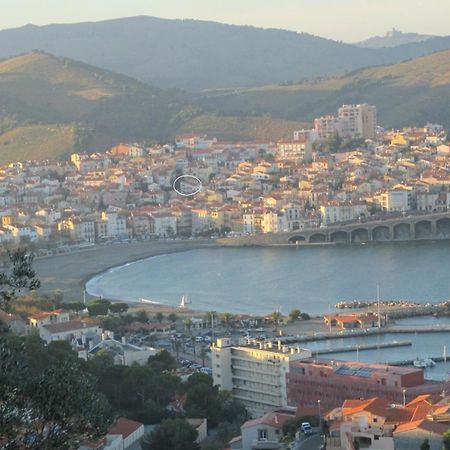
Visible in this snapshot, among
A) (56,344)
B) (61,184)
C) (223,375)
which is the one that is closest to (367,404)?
(223,375)

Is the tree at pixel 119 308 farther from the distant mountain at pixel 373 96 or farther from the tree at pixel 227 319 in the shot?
the distant mountain at pixel 373 96

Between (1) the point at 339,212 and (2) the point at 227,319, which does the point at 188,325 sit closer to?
(2) the point at 227,319

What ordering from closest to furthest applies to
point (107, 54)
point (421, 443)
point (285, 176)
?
point (421, 443)
point (285, 176)
point (107, 54)

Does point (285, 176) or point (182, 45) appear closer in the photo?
point (285, 176)

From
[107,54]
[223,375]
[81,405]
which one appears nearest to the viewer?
[81,405]

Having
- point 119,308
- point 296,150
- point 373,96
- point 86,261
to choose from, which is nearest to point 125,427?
point 119,308

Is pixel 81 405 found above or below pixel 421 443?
above

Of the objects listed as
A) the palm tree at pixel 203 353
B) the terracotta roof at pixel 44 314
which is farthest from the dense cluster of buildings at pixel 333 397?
the terracotta roof at pixel 44 314

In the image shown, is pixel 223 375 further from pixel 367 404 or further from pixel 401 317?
pixel 401 317
